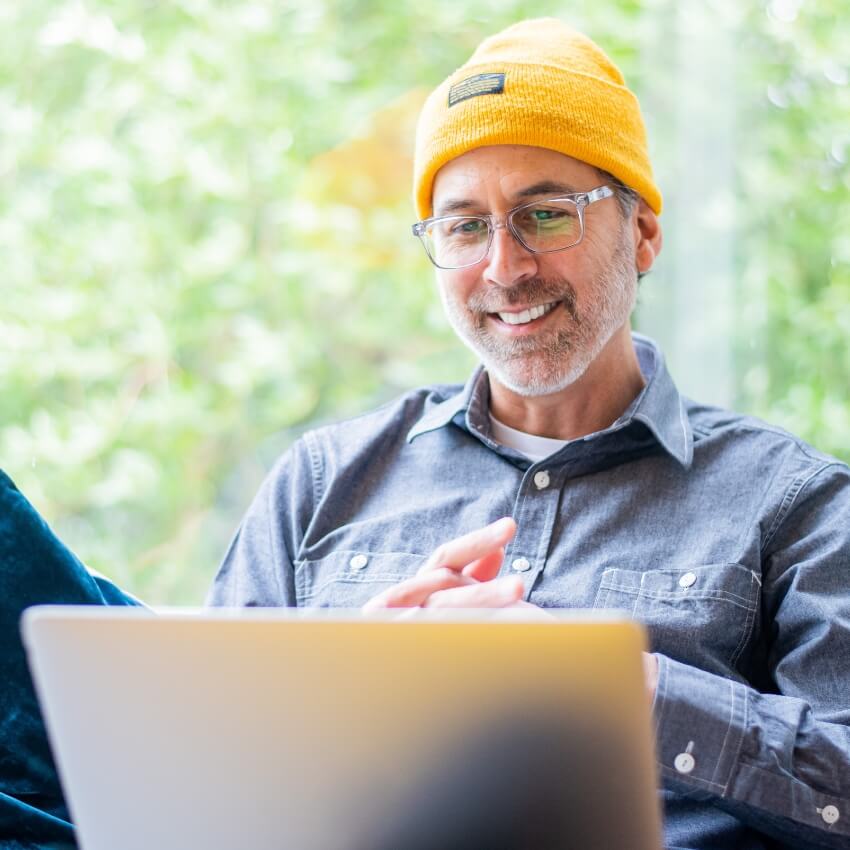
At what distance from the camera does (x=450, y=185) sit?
5.31 feet

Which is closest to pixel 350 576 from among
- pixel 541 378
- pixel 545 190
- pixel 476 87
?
pixel 541 378

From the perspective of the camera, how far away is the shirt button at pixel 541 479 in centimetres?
155

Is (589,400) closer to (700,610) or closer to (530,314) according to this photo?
(530,314)

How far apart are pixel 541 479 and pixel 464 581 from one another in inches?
16.4

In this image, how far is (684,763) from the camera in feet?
3.80

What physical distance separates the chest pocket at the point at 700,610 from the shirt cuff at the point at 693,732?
186 mm

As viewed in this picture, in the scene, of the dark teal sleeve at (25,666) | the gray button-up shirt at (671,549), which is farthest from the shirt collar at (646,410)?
the dark teal sleeve at (25,666)

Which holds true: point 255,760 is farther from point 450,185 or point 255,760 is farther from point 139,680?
point 450,185

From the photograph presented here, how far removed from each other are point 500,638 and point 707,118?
2.06 m

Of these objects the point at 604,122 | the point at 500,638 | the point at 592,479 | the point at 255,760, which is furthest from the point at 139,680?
the point at 604,122

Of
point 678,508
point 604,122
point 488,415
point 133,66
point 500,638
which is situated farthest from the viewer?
point 133,66

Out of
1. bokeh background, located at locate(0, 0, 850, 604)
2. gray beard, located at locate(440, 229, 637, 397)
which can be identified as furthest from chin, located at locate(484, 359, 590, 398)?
bokeh background, located at locate(0, 0, 850, 604)

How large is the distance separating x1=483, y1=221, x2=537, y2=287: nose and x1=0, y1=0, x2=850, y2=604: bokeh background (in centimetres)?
104

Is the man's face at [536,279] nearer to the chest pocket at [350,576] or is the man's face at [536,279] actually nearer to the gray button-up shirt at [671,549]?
the gray button-up shirt at [671,549]
